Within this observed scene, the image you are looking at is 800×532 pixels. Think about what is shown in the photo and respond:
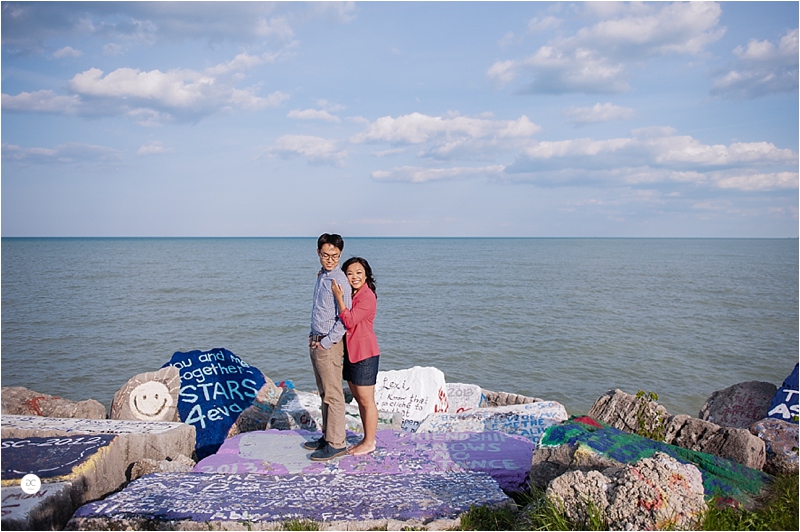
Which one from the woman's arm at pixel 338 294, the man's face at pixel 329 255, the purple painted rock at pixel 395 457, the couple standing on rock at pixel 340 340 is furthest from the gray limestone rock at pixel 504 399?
the man's face at pixel 329 255

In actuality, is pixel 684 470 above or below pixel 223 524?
above

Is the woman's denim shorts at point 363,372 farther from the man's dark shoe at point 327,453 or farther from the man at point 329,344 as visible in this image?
the man's dark shoe at point 327,453

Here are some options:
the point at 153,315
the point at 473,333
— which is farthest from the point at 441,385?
the point at 153,315

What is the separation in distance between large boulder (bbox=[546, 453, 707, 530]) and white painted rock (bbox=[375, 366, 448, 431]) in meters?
3.93

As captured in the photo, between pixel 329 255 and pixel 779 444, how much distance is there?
15.9 feet

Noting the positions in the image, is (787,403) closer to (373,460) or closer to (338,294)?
(373,460)

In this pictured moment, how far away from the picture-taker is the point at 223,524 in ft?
13.5

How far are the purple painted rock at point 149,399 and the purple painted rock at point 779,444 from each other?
6.63 m

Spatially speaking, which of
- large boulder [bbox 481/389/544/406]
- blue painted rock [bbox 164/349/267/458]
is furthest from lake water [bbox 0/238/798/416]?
blue painted rock [bbox 164/349/267/458]

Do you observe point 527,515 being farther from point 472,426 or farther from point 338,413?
point 472,426

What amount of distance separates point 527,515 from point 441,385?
418 centimetres

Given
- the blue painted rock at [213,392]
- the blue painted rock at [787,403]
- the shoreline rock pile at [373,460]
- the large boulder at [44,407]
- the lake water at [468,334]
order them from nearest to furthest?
the shoreline rock pile at [373,460] → the blue painted rock at [787,403] → the blue painted rock at [213,392] → the large boulder at [44,407] → the lake water at [468,334]

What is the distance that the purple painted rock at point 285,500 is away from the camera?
4.15 m
